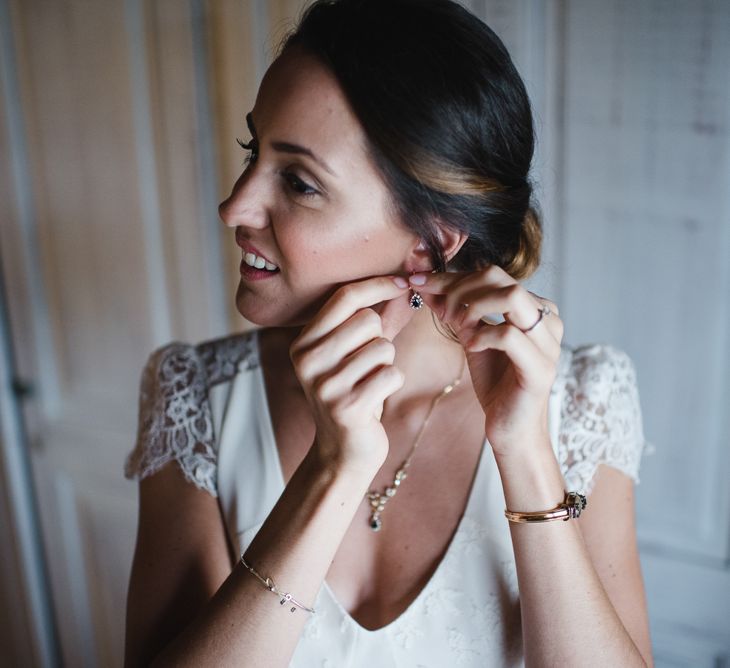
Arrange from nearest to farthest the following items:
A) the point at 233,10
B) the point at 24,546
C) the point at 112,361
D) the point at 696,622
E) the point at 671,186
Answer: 1. the point at 671,186
2. the point at 696,622
3. the point at 233,10
4. the point at 112,361
5. the point at 24,546

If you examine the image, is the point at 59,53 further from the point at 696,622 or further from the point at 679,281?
the point at 696,622

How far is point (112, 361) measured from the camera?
2.19 m

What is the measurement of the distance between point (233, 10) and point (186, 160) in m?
0.38

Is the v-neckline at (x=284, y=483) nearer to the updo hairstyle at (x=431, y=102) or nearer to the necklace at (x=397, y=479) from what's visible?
the necklace at (x=397, y=479)

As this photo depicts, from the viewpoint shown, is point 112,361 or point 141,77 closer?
point 141,77

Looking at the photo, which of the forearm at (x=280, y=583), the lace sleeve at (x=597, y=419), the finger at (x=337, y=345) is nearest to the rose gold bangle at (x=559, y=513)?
the lace sleeve at (x=597, y=419)

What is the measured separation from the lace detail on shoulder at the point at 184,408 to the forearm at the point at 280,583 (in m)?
0.27

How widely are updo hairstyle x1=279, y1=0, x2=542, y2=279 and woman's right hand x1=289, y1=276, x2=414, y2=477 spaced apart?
0.16m

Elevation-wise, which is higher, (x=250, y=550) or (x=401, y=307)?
(x=401, y=307)

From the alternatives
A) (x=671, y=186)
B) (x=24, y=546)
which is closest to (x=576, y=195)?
(x=671, y=186)

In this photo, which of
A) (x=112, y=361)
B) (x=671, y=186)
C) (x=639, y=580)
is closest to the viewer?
(x=639, y=580)

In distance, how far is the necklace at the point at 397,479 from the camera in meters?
1.24

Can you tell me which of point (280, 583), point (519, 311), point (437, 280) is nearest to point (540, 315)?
point (519, 311)

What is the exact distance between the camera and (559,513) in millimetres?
1039
